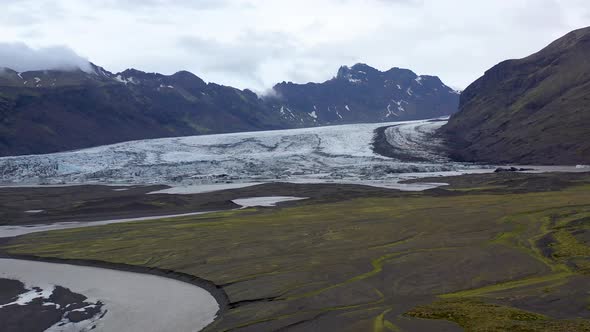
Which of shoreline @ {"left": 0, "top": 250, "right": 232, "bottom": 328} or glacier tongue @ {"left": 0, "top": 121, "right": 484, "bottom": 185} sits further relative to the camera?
glacier tongue @ {"left": 0, "top": 121, "right": 484, "bottom": 185}

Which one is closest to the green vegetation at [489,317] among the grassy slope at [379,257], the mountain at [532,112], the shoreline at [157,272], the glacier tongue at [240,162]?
the grassy slope at [379,257]

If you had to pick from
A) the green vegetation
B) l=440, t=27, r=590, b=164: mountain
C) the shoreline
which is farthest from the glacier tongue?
the green vegetation

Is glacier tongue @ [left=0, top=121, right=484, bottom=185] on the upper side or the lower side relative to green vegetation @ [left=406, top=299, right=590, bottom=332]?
upper

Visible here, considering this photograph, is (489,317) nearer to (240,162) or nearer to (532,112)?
(240,162)

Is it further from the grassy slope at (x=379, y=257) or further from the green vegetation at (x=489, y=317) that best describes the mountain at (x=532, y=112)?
the green vegetation at (x=489, y=317)

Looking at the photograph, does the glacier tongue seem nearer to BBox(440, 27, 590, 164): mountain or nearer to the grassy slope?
BBox(440, 27, 590, 164): mountain

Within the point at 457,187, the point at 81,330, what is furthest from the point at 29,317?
the point at 457,187
